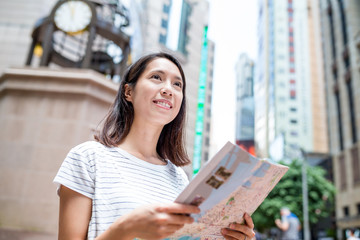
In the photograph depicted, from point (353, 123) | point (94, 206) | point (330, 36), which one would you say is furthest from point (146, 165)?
point (330, 36)

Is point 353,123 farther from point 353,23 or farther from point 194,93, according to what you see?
point 194,93

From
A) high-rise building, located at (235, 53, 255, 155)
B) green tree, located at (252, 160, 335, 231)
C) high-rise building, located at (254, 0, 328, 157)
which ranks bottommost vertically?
green tree, located at (252, 160, 335, 231)

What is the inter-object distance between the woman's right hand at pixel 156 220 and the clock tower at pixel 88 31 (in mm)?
5077

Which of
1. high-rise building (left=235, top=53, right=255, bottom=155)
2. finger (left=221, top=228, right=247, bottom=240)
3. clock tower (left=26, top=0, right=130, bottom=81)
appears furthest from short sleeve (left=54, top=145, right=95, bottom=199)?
high-rise building (left=235, top=53, right=255, bottom=155)

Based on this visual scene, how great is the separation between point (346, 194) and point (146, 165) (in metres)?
30.2

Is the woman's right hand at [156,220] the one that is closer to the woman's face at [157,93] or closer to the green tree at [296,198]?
the woman's face at [157,93]

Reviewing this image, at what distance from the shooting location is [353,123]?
27062 mm

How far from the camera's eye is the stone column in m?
4.26

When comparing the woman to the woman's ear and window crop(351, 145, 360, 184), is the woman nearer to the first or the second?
the woman's ear

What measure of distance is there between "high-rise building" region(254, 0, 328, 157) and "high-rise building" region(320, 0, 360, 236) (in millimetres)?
17293

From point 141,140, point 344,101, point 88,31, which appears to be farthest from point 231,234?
point 344,101

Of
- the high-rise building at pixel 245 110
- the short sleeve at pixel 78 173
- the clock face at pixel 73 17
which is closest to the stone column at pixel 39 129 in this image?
the clock face at pixel 73 17

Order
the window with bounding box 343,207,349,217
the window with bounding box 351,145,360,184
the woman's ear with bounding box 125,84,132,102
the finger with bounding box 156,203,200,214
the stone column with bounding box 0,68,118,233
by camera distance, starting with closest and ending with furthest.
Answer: the finger with bounding box 156,203,200,214 < the woman's ear with bounding box 125,84,132,102 < the stone column with bounding box 0,68,118,233 < the window with bounding box 351,145,360,184 < the window with bounding box 343,207,349,217

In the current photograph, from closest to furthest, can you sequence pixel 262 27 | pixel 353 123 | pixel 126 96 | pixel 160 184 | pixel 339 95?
pixel 160 184 → pixel 126 96 → pixel 353 123 → pixel 339 95 → pixel 262 27
